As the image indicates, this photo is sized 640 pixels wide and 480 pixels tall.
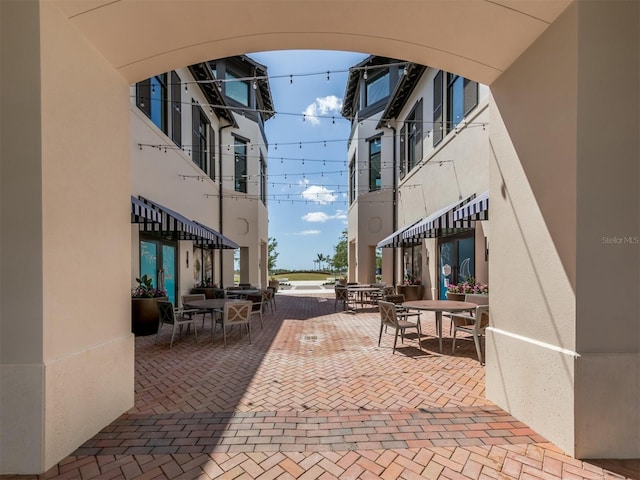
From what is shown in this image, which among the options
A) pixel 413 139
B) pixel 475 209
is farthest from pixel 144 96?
pixel 413 139

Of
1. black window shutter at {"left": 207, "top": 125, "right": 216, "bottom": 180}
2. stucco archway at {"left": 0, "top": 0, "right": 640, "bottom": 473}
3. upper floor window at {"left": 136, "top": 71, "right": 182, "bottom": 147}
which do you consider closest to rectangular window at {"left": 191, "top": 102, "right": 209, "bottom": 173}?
black window shutter at {"left": 207, "top": 125, "right": 216, "bottom": 180}

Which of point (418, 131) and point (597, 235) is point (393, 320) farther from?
point (418, 131)

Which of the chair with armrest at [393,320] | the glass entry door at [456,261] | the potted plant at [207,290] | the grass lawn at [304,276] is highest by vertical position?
the glass entry door at [456,261]

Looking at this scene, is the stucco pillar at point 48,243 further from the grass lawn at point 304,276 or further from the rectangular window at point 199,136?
the grass lawn at point 304,276

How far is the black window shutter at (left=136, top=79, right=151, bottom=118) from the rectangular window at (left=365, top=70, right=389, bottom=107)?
40.7 ft

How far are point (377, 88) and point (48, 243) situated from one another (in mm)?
18335

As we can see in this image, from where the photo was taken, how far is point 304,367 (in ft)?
16.4

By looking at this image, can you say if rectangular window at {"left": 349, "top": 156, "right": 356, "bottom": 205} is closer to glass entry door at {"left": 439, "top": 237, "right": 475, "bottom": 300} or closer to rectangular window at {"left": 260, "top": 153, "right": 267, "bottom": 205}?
rectangular window at {"left": 260, "top": 153, "right": 267, "bottom": 205}

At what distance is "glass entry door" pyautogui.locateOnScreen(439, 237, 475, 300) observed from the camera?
8844mm

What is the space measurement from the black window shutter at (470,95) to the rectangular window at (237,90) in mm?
11465

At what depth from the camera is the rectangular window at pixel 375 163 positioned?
17812 mm

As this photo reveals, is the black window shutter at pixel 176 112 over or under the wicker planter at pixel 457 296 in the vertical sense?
over

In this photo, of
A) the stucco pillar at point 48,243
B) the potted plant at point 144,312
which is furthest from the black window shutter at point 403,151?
the stucco pillar at point 48,243

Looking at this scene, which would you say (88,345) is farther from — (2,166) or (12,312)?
(2,166)
